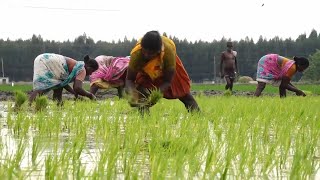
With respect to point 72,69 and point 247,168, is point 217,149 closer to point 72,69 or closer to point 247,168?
point 247,168

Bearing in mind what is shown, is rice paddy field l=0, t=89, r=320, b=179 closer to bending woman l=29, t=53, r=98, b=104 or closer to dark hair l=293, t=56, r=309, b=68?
bending woman l=29, t=53, r=98, b=104

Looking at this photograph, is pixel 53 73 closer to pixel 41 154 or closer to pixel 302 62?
pixel 302 62

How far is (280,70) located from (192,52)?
52.6 meters

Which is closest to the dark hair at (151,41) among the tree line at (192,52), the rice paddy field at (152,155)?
the rice paddy field at (152,155)

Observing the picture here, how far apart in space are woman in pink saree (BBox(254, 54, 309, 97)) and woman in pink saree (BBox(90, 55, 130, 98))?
2336 mm

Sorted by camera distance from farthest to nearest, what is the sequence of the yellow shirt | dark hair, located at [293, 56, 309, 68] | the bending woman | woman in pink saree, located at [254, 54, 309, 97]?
woman in pink saree, located at [254, 54, 309, 97] < dark hair, located at [293, 56, 309, 68] < the bending woman < the yellow shirt

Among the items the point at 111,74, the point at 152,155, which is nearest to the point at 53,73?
the point at 111,74

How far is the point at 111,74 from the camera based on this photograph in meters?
7.64

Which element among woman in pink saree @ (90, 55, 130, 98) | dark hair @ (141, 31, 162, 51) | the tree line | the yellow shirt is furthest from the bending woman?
the tree line

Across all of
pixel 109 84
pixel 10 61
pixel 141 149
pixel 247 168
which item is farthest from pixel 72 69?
pixel 10 61

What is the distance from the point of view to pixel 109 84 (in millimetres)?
7707

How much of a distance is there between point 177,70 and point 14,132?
1.91 meters

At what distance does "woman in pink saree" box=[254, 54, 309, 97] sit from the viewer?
794 centimetres

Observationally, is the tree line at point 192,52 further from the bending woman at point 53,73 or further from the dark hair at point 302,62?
the bending woman at point 53,73
